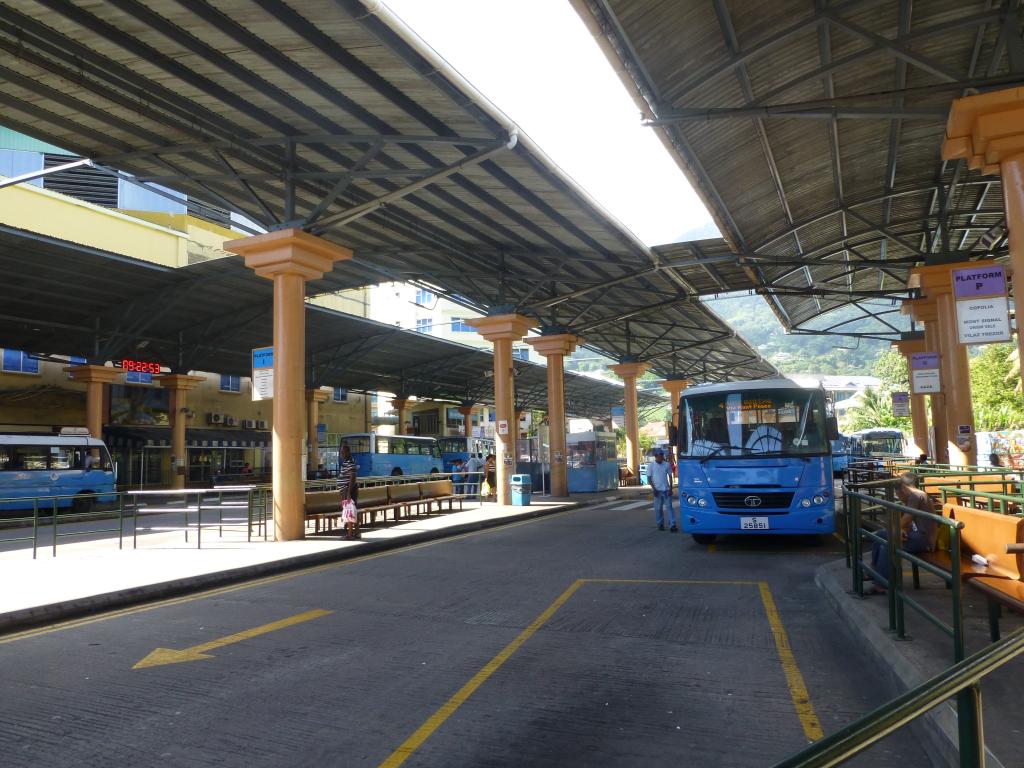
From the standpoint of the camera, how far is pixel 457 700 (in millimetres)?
4828

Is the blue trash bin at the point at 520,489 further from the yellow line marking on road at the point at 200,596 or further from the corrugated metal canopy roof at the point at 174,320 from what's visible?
the corrugated metal canopy roof at the point at 174,320

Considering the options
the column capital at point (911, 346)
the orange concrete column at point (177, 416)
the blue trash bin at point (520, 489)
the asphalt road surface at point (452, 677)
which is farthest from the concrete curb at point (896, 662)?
the orange concrete column at point (177, 416)

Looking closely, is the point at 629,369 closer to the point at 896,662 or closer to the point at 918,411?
the point at 918,411

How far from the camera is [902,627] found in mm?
5426

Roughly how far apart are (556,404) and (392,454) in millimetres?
17112

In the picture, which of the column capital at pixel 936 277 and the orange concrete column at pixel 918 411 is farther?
the orange concrete column at pixel 918 411

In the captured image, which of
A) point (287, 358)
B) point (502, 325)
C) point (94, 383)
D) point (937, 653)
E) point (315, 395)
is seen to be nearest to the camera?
point (937, 653)

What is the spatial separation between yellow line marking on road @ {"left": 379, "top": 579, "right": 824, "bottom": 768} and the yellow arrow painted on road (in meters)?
2.44

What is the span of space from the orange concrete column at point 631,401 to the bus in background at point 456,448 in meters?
11.9

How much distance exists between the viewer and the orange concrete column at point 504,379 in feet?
71.9

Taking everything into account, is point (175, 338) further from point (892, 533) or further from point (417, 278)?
point (892, 533)

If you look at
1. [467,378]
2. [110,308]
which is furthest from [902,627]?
[467,378]

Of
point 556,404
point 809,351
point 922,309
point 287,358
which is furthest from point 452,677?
point 809,351

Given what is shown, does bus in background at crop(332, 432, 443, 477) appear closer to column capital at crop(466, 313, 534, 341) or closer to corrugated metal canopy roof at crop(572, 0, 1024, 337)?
column capital at crop(466, 313, 534, 341)
